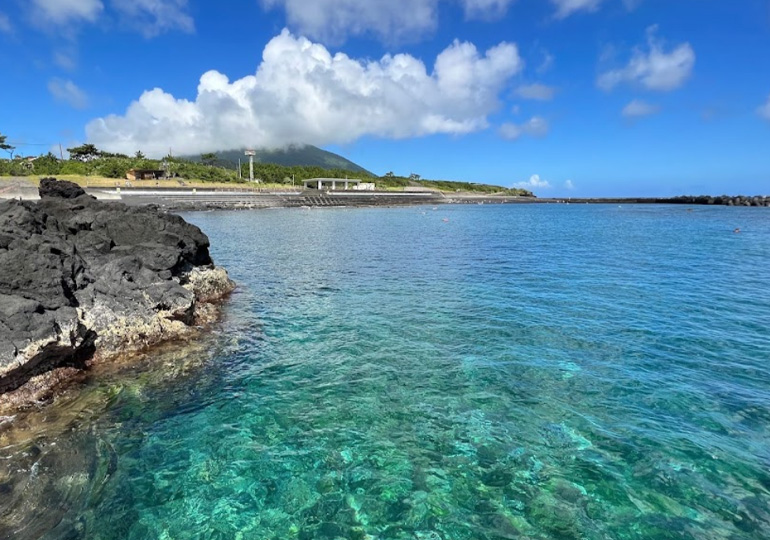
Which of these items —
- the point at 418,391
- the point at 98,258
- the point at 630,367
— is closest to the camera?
the point at 418,391

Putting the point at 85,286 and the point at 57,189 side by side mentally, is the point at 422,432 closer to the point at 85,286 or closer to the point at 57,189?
the point at 85,286

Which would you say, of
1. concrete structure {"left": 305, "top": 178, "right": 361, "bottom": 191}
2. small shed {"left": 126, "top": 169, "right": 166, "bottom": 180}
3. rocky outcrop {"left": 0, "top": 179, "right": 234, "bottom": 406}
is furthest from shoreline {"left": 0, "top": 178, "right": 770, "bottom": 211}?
rocky outcrop {"left": 0, "top": 179, "right": 234, "bottom": 406}

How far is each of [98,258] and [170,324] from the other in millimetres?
4366

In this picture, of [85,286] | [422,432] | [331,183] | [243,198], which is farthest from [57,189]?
[331,183]

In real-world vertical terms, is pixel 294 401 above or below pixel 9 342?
below

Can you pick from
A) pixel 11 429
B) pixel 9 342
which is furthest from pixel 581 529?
pixel 9 342

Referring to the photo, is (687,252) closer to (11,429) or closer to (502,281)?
(502,281)

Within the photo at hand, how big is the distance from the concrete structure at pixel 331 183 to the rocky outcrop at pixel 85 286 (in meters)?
153

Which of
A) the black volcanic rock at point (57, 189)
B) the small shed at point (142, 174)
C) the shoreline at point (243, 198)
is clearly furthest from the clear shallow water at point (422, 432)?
the small shed at point (142, 174)

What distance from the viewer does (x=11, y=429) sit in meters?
8.82

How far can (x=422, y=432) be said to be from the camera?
8.89 meters

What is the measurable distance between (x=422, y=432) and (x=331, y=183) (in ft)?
577

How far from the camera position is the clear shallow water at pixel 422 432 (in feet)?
21.9

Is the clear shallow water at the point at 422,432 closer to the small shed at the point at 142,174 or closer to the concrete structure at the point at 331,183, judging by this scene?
the small shed at the point at 142,174
